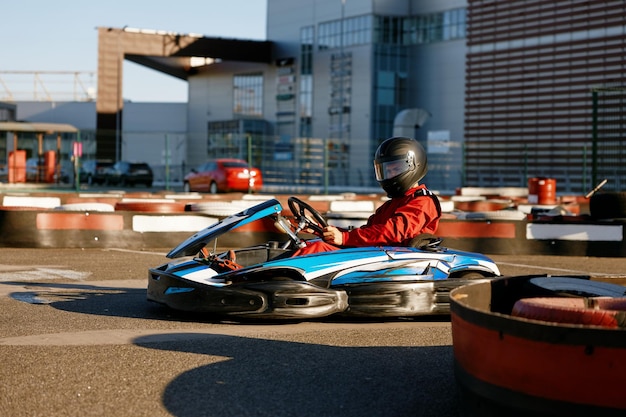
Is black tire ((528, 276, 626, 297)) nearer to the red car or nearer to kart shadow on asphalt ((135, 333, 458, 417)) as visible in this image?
kart shadow on asphalt ((135, 333, 458, 417))

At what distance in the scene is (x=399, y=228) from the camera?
615 centimetres

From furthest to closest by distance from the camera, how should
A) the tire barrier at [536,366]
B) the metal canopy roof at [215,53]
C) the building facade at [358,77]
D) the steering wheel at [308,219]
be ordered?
1. the metal canopy roof at [215,53]
2. the building facade at [358,77]
3. the steering wheel at [308,219]
4. the tire barrier at [536,366]

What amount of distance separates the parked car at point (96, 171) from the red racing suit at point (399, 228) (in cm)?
3229

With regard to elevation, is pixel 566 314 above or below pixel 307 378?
Result: above

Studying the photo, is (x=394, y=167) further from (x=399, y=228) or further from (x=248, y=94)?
(x=248, y=94)

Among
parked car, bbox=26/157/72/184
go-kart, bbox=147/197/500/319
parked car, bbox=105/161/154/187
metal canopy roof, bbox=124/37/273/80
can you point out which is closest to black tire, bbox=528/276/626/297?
go-kart, bbox=147/197/500/319

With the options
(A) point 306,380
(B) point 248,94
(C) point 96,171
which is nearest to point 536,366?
(A) point 306,380

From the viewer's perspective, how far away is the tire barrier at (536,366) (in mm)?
2891

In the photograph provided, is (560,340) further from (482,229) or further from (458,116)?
(458,116)

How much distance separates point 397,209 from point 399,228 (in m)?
0.17

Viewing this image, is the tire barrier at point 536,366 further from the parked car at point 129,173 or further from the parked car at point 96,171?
the parked car at point 96,171

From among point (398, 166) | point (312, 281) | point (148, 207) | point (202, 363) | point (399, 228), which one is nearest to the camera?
point (202, 363)

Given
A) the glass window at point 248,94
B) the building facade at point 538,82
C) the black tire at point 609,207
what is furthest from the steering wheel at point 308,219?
the glass window at point 248,94

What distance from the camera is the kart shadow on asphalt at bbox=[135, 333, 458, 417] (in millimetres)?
3686
